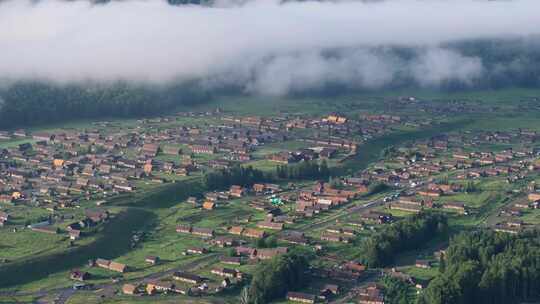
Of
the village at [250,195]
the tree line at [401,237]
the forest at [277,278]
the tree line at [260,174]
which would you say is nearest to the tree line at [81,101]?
the village at [250,195]

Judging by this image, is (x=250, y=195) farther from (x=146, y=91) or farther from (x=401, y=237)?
(x=146, y=91)

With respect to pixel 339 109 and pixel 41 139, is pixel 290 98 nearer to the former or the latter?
pixel 339 109

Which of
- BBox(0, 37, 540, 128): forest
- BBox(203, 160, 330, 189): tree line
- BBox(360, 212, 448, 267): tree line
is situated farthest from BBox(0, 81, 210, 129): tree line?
BBox(360, 212, 448, 267): tree line

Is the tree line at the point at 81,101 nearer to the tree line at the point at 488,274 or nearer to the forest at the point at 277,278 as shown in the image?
the forest at the point at 277,278

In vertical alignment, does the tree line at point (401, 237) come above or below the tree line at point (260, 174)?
below

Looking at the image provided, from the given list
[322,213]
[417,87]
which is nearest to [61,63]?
[417,87]

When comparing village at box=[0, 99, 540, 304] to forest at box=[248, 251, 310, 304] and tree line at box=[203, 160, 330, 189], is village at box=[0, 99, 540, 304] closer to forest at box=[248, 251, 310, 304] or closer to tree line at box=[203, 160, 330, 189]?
forest at box=[248, 251, 310, 304]

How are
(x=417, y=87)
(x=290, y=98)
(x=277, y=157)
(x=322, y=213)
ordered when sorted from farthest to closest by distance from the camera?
(x=417, y=87), (x=290, y=98), (x=277, y=157), (x=322, y=213)
